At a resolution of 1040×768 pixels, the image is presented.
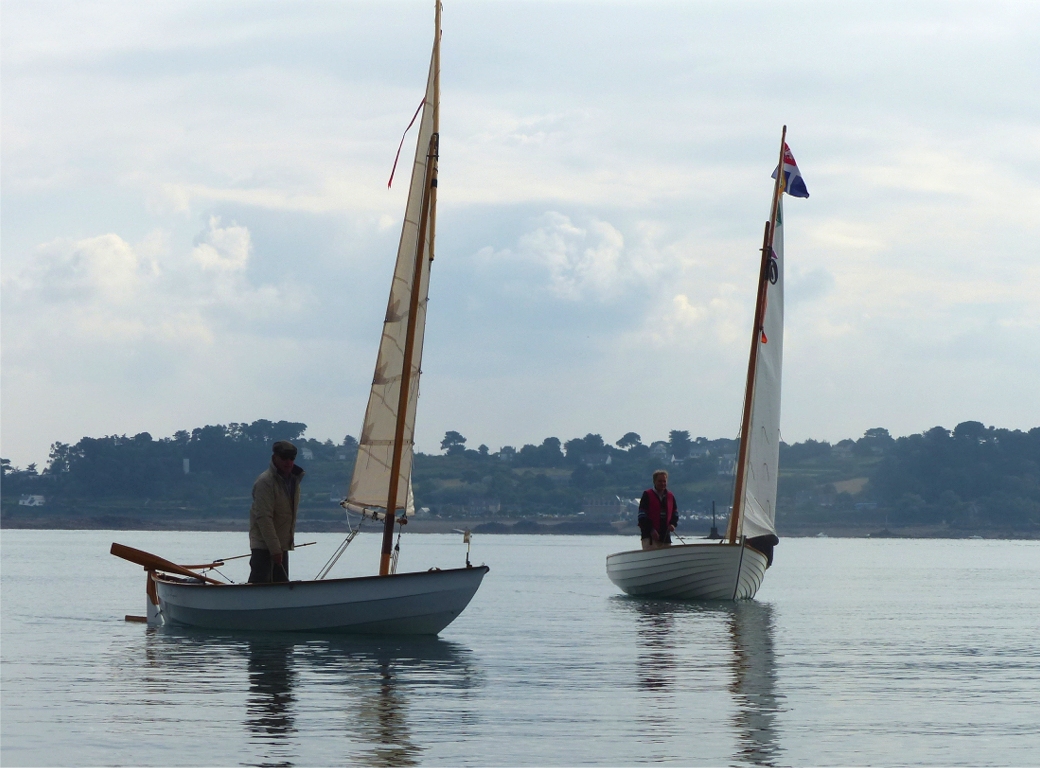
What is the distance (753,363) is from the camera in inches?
1539

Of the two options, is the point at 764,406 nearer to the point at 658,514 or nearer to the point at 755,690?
the point at 658,514

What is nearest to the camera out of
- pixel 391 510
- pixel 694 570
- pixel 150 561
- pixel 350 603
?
pixel 350 603

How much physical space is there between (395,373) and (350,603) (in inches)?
160

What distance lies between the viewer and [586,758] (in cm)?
1411

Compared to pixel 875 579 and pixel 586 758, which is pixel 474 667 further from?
pixel 875 579

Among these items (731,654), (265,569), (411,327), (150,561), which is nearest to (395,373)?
A: (411,327)

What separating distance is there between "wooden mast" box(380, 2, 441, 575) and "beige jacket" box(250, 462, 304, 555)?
5.89ft

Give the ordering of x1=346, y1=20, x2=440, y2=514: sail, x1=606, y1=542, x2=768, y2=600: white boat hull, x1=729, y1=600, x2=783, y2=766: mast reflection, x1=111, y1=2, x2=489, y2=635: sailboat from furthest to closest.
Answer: x1=606, y1=542, x2=768, y2=600: white boat hull → x1=346, y1=20, x2=440, y2=514: sail → x1=111, y1=2, x2=489, y2=635: sailboat → x1=729, y1=600, x2=783, y2=766: mast reflection

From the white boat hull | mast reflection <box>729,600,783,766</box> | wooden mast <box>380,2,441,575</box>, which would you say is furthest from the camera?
the white boat hull

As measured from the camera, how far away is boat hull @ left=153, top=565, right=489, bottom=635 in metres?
24.5

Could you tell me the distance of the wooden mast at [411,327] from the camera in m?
25.3

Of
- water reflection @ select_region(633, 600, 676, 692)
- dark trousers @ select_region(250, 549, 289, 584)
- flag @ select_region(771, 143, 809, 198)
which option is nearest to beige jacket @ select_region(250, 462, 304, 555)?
dark trousers @ select_region(250, 549, 289, 584)

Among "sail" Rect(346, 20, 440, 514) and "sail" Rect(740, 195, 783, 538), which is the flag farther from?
"sail" Rect(346, 20, 440, 514)

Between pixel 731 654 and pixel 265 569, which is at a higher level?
pixel 265 569
